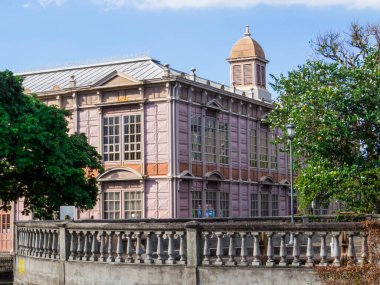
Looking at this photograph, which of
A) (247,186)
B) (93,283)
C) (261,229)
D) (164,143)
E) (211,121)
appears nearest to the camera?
(261,229)

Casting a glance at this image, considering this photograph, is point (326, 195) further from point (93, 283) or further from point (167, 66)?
point (167, 66)

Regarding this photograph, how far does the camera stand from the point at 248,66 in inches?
2175

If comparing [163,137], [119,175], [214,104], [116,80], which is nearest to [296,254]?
[163,137]

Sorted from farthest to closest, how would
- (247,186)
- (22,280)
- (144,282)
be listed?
(247,186) < (22,280) < (144,282)

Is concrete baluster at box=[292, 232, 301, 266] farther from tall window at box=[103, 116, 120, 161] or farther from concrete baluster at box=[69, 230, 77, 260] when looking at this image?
tall window at box=[103, 116, 120, 161]

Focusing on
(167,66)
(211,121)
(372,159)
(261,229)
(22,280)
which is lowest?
(22,280)

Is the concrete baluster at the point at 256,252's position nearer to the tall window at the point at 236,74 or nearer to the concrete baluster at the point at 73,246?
the concrete baluster at the point at 73,246

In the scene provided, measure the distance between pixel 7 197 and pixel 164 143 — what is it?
10.3 m

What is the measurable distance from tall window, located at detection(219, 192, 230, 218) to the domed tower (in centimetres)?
1130

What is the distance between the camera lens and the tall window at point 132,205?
136 feet

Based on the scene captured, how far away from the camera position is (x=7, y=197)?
1326 inches

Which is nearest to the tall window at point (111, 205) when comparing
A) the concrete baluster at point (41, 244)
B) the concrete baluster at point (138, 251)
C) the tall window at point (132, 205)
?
the tall window at point (132, 205)

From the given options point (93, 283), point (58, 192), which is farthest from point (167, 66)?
point (93, 283)

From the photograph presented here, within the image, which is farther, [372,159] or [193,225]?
[372,159]
